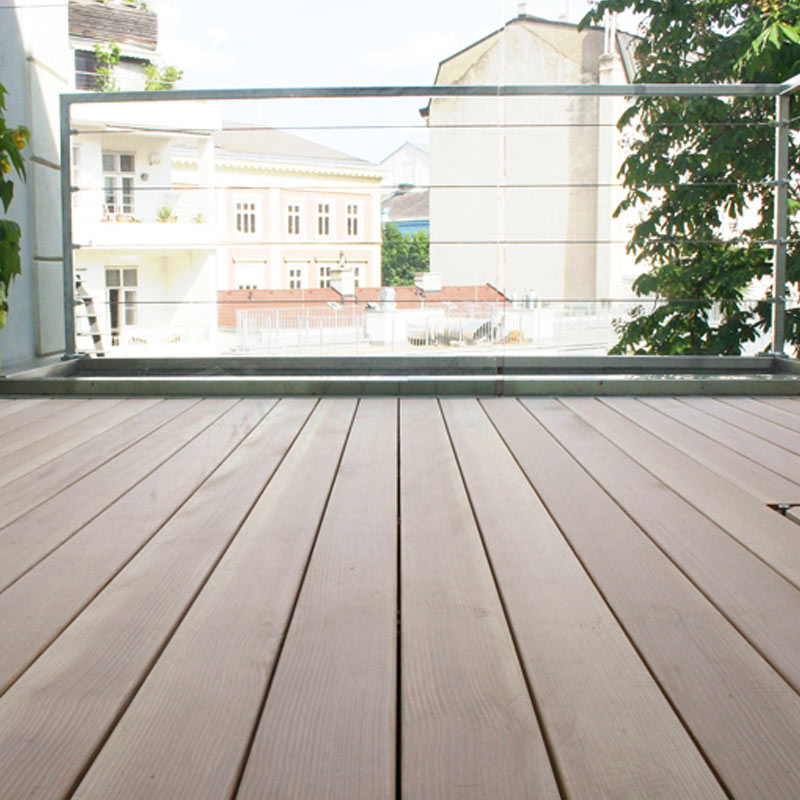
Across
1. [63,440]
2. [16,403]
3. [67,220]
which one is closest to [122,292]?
[67,220]

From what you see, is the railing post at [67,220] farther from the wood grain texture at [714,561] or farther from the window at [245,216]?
the window at [245,216]

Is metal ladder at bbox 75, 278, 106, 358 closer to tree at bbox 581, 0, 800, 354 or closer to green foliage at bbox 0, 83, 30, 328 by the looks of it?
green foliage at bbox 0, 83, 30, 328

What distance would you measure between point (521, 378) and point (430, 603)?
100 cm

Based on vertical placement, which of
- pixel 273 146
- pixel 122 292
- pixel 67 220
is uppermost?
pixel 273 146

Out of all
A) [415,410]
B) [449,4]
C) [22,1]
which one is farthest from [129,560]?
[449,4]

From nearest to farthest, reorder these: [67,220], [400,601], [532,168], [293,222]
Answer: [400,601] → [67,220] → [293,222] → [532,168]

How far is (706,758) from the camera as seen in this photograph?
0.42m

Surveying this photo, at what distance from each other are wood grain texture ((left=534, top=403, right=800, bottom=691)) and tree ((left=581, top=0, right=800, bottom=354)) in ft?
7.87

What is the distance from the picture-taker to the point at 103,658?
1.73 ft

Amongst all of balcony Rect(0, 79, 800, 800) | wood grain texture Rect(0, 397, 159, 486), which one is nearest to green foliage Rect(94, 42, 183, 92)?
wood grain texture Rect(0, 397, 159, 486)

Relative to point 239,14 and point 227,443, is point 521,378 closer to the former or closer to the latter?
point 227,443

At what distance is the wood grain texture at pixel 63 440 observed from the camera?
1.03 metres

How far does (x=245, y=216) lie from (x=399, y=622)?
882cm

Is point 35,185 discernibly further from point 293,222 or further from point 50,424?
point 293,222
